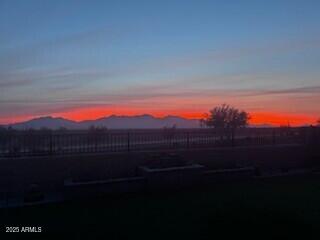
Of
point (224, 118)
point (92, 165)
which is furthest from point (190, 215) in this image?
point (224, 118)

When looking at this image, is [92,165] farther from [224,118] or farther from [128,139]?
[224,118]

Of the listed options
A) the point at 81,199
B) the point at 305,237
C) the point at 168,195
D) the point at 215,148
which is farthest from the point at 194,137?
the point at 305,237

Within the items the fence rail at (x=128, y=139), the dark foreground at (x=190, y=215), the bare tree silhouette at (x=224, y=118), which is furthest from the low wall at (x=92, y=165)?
the bare tree silhouette at (x=224, y=118)

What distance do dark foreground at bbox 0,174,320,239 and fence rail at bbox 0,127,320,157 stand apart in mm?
3534

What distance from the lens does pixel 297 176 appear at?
17.7m

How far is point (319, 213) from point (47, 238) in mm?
6701

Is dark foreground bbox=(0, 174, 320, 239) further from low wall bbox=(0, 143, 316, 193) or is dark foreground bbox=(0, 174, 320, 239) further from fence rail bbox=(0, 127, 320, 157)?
fence rail bbox=(0, 127, 320, 157)

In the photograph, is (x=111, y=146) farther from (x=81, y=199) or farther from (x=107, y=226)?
(x=107, y=226)

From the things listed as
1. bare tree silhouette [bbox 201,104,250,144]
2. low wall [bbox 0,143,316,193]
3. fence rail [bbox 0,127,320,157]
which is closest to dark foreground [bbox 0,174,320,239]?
low wall [bbox 0,143,316,193]

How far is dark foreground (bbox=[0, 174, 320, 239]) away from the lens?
934 centimetres

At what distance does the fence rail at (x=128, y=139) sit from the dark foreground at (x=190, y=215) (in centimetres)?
353

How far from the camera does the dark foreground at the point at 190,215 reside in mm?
9336

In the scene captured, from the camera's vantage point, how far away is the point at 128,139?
1767 cm

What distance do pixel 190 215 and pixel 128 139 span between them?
7.20 meters
